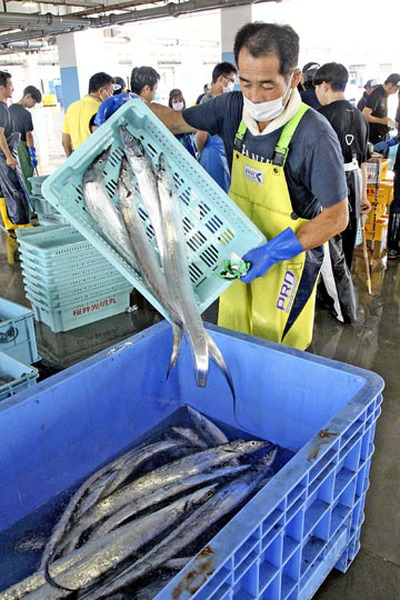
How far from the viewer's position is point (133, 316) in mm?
4516

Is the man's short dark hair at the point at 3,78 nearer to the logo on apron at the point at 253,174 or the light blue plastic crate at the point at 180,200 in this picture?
the light blue plastic crate at the point at 180,200

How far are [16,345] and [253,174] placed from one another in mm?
1789

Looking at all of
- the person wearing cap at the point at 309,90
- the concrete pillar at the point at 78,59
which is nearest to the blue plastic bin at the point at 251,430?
the person wearing cap at the point at 309,90

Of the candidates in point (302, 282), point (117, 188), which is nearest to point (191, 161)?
point (117, 188)

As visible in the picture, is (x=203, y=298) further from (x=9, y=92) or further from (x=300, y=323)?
(x=9, y=92)

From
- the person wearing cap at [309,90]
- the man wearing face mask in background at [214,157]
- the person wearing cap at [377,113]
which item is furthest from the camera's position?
the person wearing cap at [377,113]

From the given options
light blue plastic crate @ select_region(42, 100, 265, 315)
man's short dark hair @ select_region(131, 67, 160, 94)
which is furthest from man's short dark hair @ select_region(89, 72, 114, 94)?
light blue plastic crate @ select_region(42, 100, 265, 315)

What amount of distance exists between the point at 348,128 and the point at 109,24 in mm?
10042

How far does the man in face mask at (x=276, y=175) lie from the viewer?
1.92 m

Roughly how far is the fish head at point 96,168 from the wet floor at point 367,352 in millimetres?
1733

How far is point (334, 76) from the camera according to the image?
13.1ft

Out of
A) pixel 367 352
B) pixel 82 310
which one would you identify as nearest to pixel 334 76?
pixel 367 352

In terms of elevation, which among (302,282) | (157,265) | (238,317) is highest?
(157,265)

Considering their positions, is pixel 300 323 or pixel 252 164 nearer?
pixel 252 164
